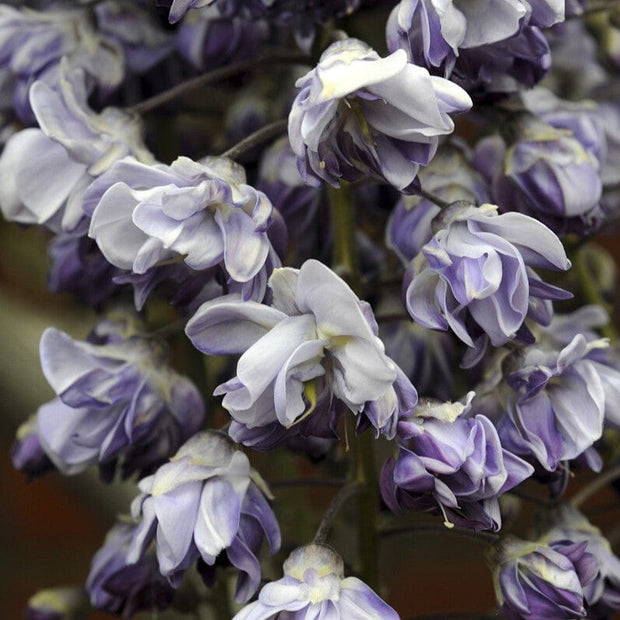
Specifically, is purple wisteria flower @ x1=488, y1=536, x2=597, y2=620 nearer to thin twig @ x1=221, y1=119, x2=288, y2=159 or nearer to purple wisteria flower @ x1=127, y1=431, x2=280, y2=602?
purple wisteria flower @ x1=127, y1=431, x2=280, y2=602

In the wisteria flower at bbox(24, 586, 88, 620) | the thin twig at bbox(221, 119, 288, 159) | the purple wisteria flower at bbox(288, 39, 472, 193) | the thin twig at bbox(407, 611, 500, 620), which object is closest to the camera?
the purple wisteria flower at bbox(288, 39, 472, 193)

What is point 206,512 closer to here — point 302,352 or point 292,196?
point 302,352

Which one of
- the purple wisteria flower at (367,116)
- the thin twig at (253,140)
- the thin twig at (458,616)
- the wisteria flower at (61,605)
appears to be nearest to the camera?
the purple wisteria flower at (367,116)

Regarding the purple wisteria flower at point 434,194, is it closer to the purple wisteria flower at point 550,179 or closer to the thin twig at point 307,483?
the purple wisteria flower at point 550,179

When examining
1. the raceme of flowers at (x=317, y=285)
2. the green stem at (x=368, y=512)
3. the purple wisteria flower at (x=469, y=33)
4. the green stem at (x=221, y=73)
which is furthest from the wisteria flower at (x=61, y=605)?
the purple wisteria flower at (x=469, y=33)

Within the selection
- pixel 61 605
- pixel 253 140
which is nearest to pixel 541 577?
pixel 253 140

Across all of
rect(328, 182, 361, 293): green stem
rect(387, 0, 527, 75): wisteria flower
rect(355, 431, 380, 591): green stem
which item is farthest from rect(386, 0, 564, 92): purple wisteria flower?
rect(355, 431, 380, 591): green stem
